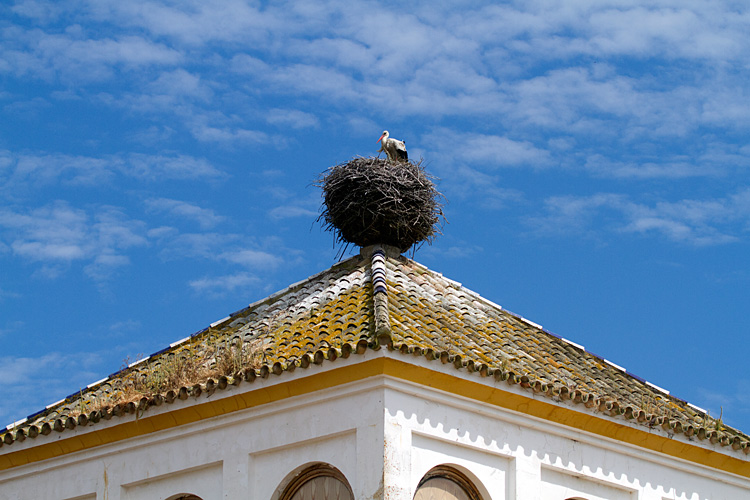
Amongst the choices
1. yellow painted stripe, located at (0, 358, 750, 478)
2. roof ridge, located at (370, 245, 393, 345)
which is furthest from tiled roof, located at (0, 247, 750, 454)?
yellow painted stripe, located at (0, 358, 750, 478)

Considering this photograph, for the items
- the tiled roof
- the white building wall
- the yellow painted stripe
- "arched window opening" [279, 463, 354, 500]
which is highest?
the tiled roof

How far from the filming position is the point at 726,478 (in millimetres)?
14016

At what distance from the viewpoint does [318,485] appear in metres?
12.2

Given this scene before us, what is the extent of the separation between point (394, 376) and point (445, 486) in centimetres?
129

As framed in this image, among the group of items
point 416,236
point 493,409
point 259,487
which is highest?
point 416,236

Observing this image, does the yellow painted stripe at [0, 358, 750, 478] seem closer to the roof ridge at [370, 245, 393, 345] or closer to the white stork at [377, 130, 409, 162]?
the roof ridge at [370, 245, 393, 345]

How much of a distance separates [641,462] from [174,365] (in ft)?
17.3

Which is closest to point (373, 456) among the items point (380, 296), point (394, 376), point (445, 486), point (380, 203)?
point (394, 376)

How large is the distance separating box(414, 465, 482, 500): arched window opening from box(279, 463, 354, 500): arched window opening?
74 centimetres

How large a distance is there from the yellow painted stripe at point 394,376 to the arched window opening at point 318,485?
795 mm

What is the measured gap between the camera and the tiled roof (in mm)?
12539

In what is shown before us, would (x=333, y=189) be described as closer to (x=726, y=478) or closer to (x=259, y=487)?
(x=259, y=487)

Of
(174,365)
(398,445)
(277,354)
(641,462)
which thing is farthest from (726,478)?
(174,365)

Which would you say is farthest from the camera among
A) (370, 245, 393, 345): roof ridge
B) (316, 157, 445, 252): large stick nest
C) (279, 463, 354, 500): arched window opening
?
(316, 157, 445, 252): large stick nest
